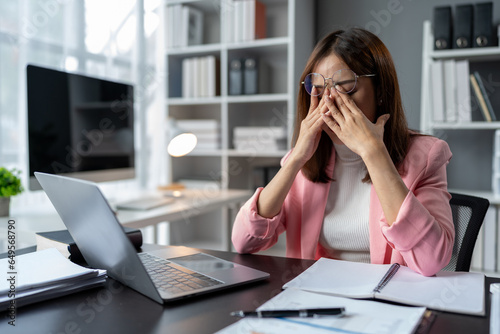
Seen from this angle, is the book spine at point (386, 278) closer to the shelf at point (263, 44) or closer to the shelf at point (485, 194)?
the shelf at point (485, 194)

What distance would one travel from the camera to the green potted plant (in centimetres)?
174

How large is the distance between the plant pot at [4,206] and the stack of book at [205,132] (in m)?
1.31

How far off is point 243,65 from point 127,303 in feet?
7.43

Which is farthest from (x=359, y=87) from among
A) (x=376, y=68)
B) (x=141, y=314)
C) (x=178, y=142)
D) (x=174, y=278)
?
(x=178, y=142)

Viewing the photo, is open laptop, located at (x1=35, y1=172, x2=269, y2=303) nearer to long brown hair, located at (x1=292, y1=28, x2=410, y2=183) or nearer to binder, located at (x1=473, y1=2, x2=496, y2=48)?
long brown hair, located at (x1=292, y1=28, x2=410, y2=183)

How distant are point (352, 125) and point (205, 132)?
1.93 metres

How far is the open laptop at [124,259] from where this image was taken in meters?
0.67

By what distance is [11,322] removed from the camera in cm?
64

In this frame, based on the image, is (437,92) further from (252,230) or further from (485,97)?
(252,230)

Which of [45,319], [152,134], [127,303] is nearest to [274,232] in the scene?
[127,303]

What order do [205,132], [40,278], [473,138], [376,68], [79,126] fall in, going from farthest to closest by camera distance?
[205,132] < [473,138] < [79,126] < [376,68] < [40,278]

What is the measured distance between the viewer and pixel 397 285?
2.55ft

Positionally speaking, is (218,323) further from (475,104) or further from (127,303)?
(475,104)

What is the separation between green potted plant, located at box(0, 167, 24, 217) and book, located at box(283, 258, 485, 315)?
4.48 ft
